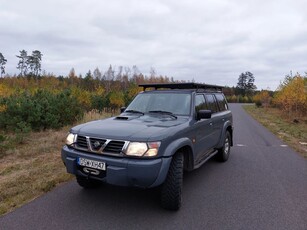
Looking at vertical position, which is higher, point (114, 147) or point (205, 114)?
point (205, 114)

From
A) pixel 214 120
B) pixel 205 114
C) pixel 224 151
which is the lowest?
pixel 224 151

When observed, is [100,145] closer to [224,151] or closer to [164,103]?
[164,103]

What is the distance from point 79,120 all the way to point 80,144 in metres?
9.29

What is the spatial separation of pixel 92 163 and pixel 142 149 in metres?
0.78

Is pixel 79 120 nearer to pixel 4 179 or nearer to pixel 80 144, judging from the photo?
pixel 4 179

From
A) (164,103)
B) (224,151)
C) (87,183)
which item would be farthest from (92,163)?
(224,151)

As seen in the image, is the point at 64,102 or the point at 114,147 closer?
the point at 114,147

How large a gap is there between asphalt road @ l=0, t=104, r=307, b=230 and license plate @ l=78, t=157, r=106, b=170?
0.68m

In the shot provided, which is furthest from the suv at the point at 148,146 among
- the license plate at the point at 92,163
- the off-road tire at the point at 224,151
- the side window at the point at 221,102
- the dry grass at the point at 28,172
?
the side window at the point at 221,102

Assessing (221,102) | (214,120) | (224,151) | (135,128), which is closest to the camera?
(135,128)

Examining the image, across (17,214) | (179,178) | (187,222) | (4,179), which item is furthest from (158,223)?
(4,179)

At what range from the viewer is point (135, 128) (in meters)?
3.90

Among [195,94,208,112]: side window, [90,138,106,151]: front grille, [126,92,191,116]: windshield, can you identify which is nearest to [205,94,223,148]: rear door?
[195,94,208,112]: side window

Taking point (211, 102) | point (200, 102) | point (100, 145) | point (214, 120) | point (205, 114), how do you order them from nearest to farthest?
point (100, 145), point (205, 114), point (200, 102), point (214, 120), point (211, 102)
